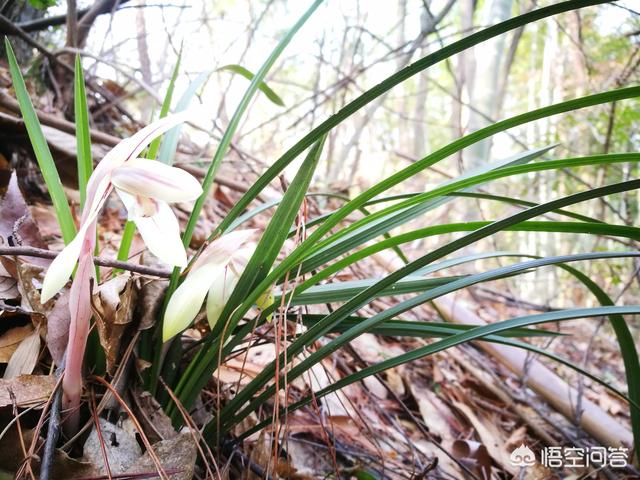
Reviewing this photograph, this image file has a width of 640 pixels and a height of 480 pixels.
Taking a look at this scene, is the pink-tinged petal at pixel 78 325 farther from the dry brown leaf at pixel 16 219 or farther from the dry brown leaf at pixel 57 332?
the dry brown leaf at pixel 16 219

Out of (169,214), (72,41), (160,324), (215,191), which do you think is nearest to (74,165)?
(72,41)

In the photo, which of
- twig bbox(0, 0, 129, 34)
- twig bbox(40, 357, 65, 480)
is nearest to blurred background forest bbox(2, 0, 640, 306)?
twig bbox(0, 0, 129, 34)

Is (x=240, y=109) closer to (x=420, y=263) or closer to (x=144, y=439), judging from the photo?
(x=420, y=263)

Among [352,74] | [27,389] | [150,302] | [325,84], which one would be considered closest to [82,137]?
[150,302]

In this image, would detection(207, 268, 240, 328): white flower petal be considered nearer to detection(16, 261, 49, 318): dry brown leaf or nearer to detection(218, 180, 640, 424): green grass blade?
detection(218, 180, 640, 424): green grass blade

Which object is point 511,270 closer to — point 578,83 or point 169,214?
point 169,214
